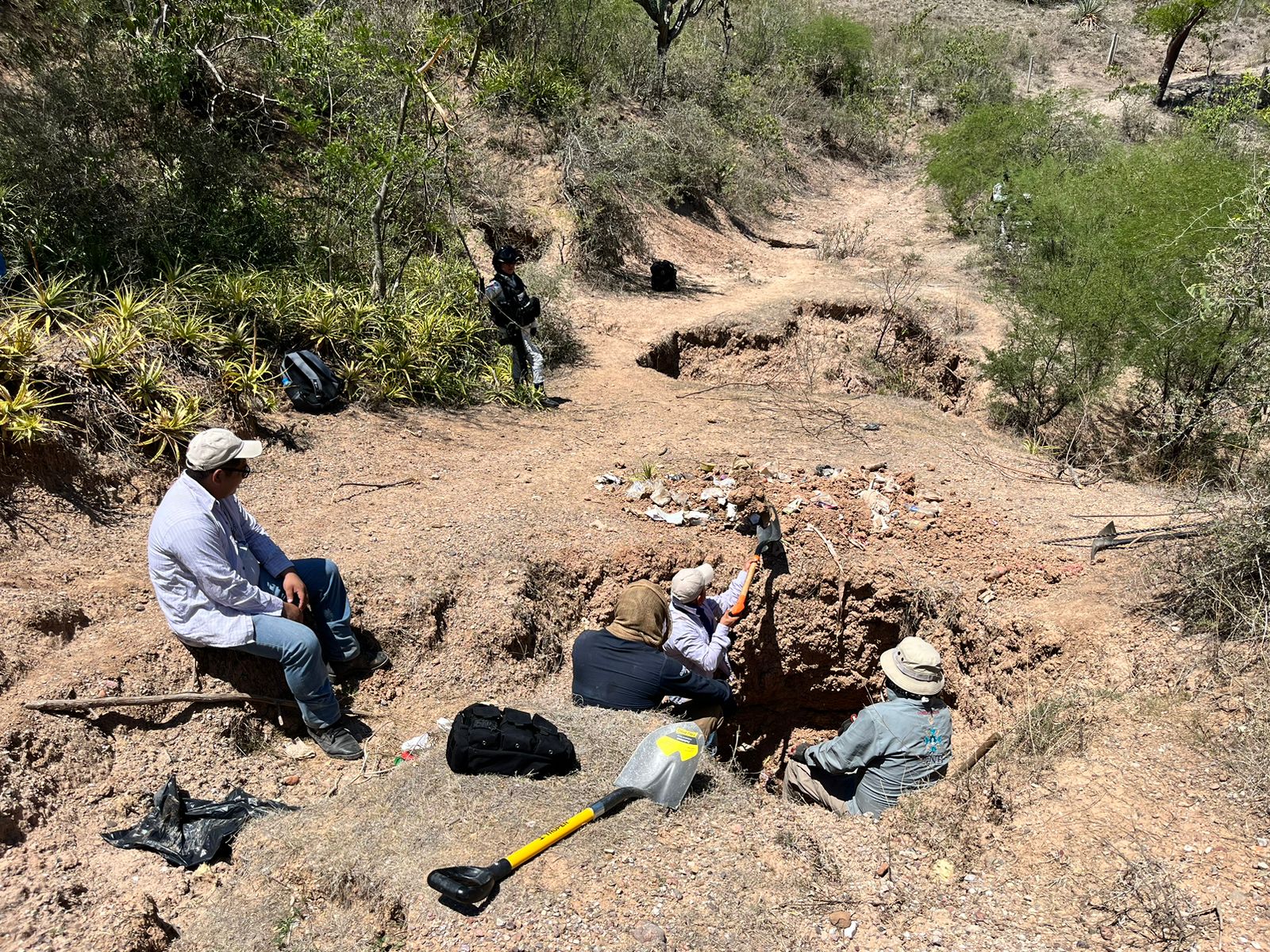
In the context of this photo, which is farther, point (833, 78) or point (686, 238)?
point (833, 78)

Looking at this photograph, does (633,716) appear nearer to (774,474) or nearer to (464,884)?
(464,884)

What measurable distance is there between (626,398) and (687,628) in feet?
12.9

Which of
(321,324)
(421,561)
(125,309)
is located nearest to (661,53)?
(321,324)

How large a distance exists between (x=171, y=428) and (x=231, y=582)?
2.21 metres

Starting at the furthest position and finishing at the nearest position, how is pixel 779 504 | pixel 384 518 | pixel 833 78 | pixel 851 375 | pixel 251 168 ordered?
pixel 833 78, pixel 851 375, pixel 251 168, pixel 779 504, pixel 384 518

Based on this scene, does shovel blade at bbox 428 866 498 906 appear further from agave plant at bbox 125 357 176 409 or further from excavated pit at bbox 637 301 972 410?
excavated pit at bbox 637 301 972 410

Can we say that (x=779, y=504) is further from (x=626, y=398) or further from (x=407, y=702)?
(x=407, y=702)

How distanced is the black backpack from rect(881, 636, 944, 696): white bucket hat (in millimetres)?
4600

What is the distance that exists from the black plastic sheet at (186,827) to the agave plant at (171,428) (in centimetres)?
250

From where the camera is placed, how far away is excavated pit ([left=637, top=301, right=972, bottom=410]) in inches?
377

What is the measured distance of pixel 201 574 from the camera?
10.8ft

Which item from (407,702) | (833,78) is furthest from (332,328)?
(833,78)

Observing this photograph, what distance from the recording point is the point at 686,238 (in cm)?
1303

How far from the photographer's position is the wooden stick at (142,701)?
319cm
